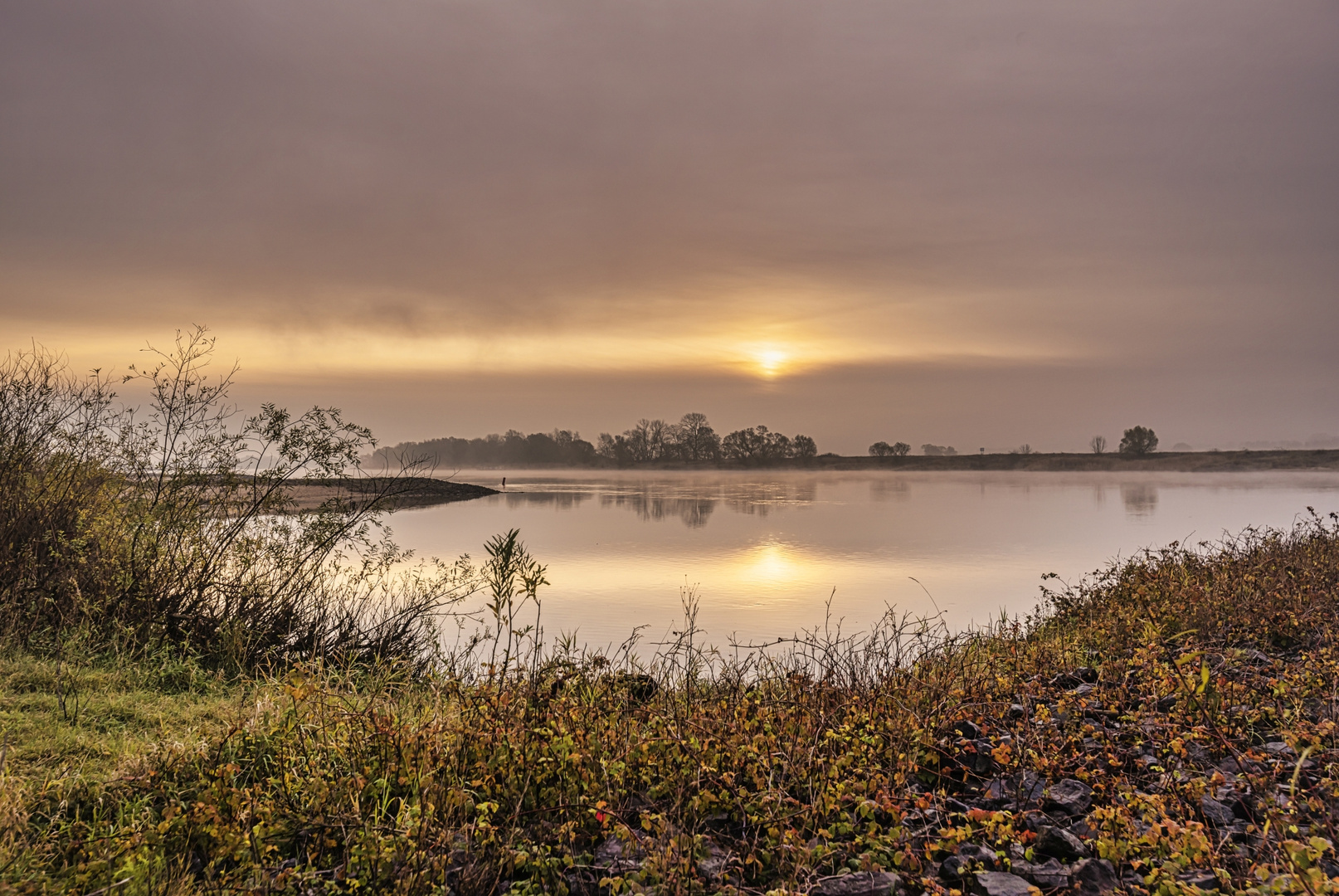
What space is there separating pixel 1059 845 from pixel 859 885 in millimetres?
1362

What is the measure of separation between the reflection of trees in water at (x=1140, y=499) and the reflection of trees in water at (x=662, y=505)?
885 inches

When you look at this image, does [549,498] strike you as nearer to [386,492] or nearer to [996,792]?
[386,492]

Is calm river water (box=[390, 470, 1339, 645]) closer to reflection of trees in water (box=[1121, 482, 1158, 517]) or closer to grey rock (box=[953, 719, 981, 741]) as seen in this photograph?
reflection of trees in water (box=[1121, 482, 1158, 517])

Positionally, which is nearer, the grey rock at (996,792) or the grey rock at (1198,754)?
the grey rock at (996,792)

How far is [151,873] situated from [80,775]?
6.38 ft

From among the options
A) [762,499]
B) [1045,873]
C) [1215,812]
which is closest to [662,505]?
[762,499]

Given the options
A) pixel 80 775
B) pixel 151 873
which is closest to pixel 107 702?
pixel 80 775

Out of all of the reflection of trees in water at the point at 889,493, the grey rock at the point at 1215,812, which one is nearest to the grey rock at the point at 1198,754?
the grey rock at the point at 1215,812

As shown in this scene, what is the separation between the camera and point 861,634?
12.5 m

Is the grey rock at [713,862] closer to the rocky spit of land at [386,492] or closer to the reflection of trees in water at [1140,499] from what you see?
the rocky spit of land at [386,492]

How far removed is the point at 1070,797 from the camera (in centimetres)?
499

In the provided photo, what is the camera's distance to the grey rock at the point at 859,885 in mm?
3914

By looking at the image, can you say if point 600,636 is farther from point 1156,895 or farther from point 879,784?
point 1156,895

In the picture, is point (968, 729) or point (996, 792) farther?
point (968, 729)
